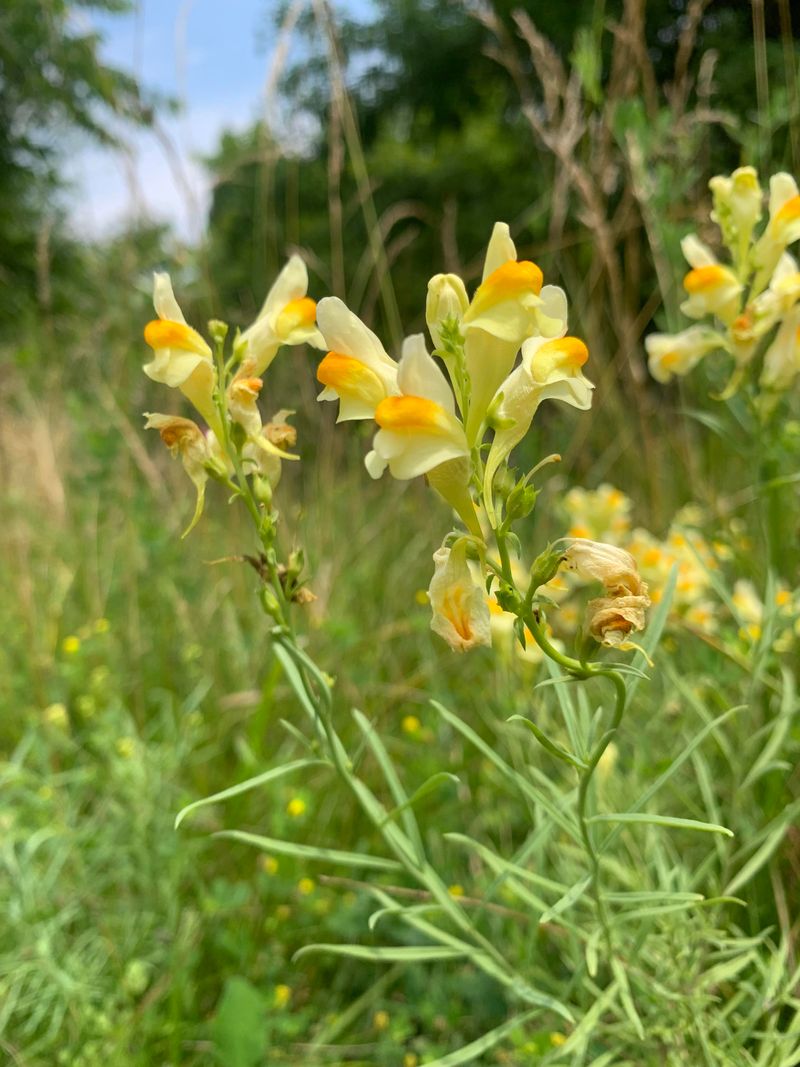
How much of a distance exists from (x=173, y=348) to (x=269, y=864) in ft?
3.18

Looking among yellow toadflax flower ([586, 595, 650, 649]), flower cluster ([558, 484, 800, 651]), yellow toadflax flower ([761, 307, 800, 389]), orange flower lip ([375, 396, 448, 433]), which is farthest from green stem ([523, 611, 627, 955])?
yellow toadflax flower ([761, 307, 800, 389])

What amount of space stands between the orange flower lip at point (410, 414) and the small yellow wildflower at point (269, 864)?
3.28 ft

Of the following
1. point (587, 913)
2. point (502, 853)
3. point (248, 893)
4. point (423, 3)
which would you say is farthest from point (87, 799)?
point (423, 3)

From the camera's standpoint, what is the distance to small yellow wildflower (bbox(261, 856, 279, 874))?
52.7 inches

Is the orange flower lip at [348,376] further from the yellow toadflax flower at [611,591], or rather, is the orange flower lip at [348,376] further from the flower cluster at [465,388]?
the yellow toadflax flower at [611,591]

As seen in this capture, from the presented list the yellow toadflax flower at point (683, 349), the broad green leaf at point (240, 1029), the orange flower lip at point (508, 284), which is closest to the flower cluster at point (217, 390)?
the orange flower lip at point (508, 284)

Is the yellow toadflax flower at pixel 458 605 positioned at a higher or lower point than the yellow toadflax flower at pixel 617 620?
higher

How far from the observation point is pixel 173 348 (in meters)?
0.67

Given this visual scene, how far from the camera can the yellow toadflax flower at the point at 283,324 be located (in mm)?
732

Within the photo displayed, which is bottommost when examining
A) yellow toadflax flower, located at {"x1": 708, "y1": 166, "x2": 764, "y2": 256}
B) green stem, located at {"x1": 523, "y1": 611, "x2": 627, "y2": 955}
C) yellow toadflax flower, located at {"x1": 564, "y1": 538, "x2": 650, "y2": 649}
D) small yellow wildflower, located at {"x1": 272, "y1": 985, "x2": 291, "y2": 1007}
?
small yellow wildflower, located at {"x1": 272, "y1": 985, "x2": 291, "y2": 1007}

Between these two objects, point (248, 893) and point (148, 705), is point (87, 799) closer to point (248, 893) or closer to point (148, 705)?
point (148, 705)

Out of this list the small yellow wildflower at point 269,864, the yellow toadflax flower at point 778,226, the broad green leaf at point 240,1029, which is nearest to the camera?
the yellow toadflax flower at point 778,226

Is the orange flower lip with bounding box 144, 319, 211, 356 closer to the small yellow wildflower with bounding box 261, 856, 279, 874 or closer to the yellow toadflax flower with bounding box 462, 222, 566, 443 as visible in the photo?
the yellow toadflax flower with bounding box 462, 222, 566, 443

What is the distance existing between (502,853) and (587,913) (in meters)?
0.29
